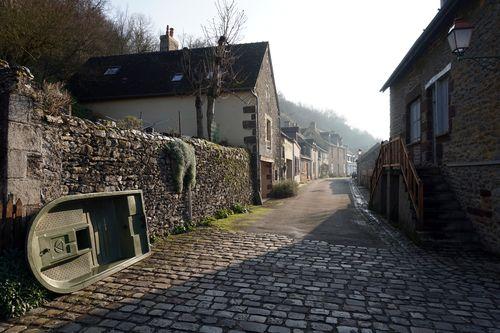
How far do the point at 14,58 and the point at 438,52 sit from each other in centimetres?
1348

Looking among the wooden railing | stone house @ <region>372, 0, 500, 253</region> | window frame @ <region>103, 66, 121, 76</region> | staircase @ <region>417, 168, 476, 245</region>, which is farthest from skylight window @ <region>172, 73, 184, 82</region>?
staircase @ <region>417, 168, 476, 245</region>

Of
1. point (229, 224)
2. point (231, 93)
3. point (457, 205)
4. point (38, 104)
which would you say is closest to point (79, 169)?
point (38, 104)

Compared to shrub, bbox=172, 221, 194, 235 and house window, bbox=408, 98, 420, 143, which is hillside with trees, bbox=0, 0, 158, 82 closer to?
shrub, bbox=172, 221, 194, 235

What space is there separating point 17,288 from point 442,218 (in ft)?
24.5

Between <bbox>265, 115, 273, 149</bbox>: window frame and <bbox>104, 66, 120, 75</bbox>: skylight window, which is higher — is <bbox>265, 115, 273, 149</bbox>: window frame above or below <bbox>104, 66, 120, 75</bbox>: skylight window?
below

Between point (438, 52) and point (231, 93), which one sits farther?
point (231, 93)

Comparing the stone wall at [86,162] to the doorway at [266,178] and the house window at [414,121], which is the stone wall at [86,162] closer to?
the house window at [414,121]

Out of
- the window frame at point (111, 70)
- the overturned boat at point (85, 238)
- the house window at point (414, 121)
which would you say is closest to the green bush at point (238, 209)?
the overturned boat at point (85, 238)

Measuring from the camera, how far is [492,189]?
237 inches

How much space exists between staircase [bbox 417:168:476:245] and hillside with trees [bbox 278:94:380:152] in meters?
64.7

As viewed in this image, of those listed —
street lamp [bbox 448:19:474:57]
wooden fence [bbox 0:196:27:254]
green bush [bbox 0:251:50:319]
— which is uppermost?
street lamp [bbox 448:19:474:57]

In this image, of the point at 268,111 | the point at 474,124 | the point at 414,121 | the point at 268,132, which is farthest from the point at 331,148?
the point at 474,124

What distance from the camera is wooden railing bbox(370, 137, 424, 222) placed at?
22.8ft

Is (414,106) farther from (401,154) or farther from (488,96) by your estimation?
(488,96)
